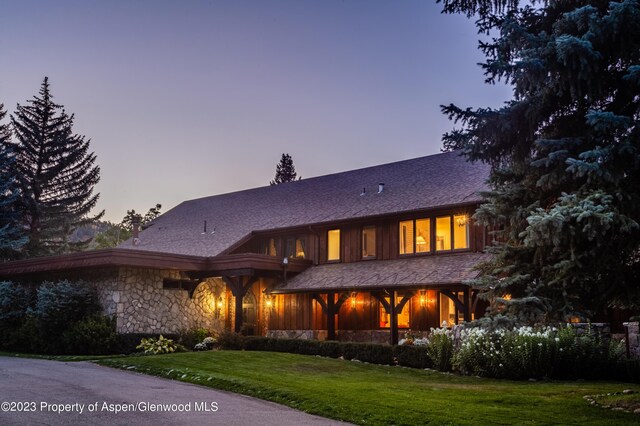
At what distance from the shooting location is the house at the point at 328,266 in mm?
22641

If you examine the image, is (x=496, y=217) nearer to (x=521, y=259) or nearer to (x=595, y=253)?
(x=521, y=259)

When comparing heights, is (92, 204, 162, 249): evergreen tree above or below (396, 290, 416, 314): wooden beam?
above

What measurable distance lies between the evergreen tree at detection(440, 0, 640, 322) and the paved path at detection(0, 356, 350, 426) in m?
4.34

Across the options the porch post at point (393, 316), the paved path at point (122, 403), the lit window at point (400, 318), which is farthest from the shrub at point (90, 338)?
the lit window at point (400, 318)

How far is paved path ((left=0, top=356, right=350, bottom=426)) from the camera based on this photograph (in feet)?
28.7

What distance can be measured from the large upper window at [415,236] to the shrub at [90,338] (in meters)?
11.4

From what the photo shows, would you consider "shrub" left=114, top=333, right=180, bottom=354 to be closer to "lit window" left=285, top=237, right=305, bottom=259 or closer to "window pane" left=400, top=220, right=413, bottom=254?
"lit window" left=285, top=237, right=305, bottom=259

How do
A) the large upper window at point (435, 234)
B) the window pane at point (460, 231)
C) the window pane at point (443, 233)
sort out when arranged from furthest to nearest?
the window pane at point (443, 233)
the large upper window at point (435, 234)
the window pane at point (460, 231)

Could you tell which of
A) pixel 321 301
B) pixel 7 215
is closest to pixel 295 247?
pixel 321 301

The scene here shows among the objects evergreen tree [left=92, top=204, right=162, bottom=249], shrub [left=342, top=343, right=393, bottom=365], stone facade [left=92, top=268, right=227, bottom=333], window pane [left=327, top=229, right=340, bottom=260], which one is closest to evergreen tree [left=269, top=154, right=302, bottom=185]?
evergreen tree [left=92, top=204, right=162, bottom=249]

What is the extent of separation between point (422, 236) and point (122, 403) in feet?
53.9

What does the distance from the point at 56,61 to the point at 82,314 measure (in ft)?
30.3

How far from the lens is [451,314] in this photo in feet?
78.4

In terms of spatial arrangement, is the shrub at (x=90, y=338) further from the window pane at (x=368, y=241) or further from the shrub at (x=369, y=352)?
the window pane at (x=368, y=241)
